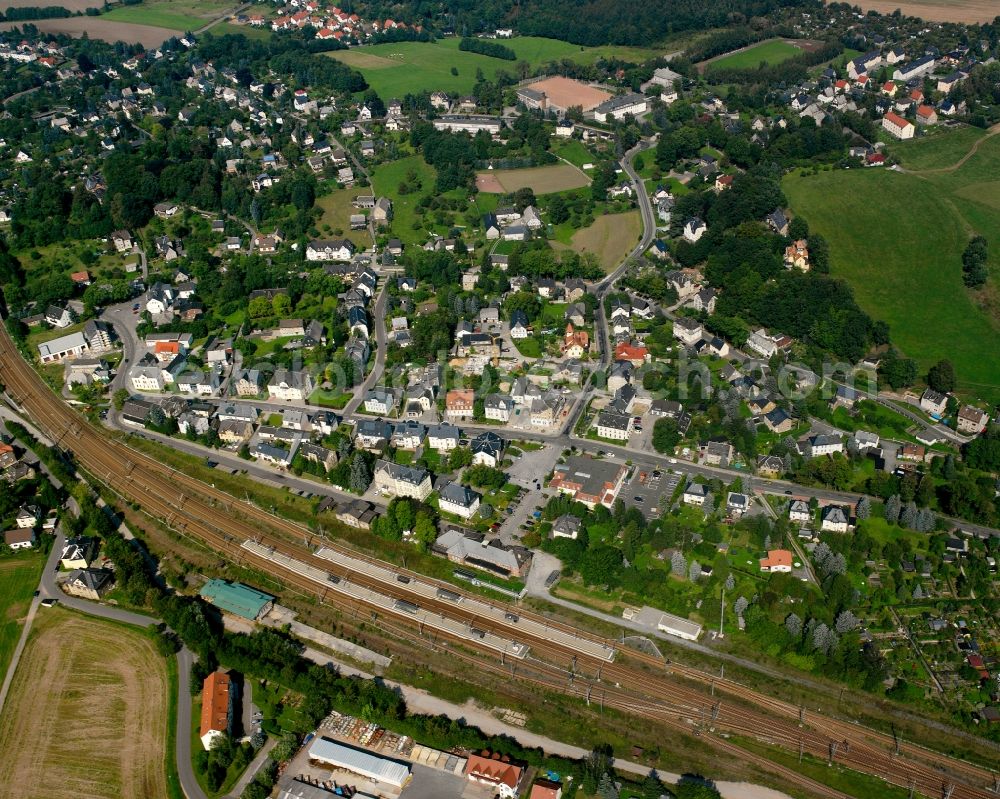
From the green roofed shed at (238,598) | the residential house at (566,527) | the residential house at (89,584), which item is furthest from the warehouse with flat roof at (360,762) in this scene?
the residential house at (89,584)

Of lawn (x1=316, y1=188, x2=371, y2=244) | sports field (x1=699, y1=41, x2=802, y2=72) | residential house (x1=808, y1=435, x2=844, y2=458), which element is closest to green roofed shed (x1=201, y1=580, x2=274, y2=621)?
residential house (x1=808, y1=435, x2=844, y2=458)

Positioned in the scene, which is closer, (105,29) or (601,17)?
(601,17)

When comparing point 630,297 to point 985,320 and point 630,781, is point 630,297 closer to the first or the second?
point 985,320

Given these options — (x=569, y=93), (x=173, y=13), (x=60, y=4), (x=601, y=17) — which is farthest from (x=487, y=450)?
(x=60, y=4)

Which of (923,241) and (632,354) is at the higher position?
(923,241)

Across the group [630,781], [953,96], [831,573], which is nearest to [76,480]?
[630,781]

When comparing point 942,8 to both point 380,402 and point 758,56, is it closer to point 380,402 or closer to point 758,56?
point 758,56

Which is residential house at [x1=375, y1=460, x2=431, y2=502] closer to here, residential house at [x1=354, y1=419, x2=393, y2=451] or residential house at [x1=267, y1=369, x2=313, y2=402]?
residential house at [x1=354, y1=419, x2=393, y2=451]
